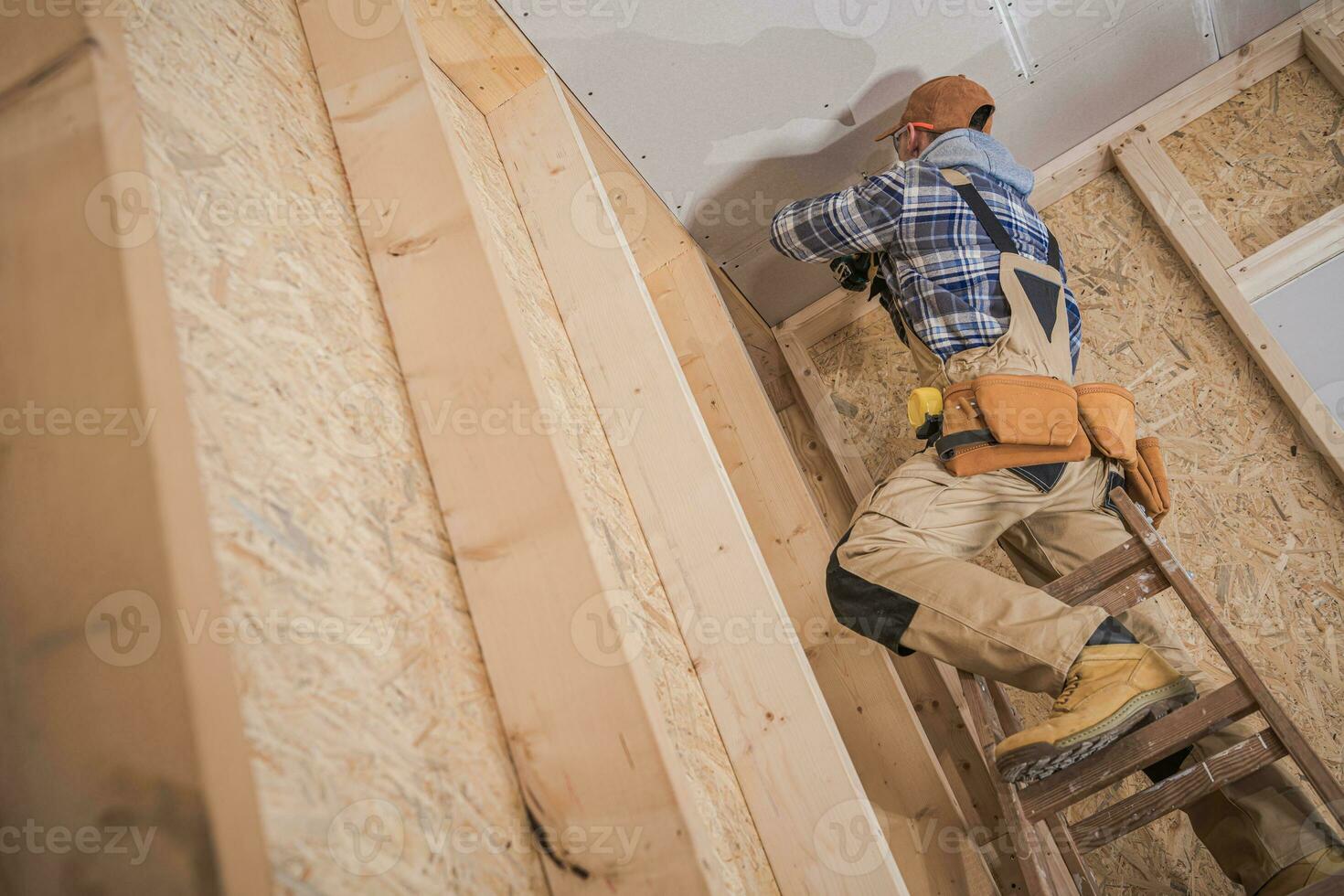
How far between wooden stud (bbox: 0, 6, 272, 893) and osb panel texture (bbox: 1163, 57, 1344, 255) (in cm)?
296

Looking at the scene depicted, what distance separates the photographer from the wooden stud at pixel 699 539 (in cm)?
122

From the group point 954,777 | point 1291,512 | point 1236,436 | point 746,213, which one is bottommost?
point 954,777

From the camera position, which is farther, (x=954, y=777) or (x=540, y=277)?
(x=954, y=777)

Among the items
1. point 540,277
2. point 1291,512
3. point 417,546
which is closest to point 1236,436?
point 1291,512

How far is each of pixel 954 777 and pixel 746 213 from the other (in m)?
1.76

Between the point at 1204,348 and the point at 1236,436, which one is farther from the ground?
the point at 1204,348

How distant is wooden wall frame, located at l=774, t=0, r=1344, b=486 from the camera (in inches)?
94.3

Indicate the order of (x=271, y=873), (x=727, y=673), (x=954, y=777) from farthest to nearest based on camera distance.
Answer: (x=954, y=777), (x=727, y=673), (x=271, y=873)

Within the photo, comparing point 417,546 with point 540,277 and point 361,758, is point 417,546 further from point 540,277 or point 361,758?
point 540,277

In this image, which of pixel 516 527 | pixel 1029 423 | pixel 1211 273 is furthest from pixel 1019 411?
A: pixel 1211 273

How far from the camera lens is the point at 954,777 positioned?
2293mm

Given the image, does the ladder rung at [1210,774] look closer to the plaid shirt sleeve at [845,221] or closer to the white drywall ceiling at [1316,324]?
the plaid shirt sleeve at [845,221]

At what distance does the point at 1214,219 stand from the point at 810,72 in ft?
4.74

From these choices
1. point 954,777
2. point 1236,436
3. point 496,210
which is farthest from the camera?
point 1236,436
